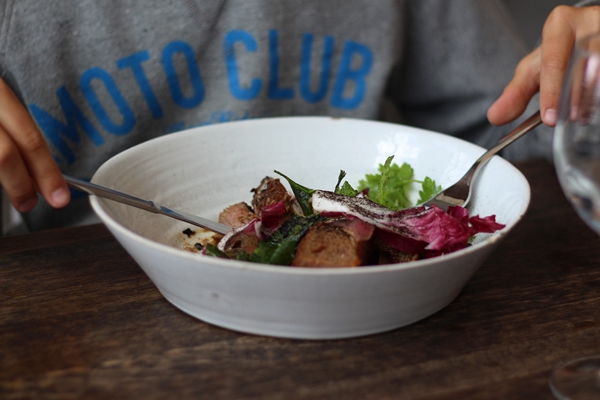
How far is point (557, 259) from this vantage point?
0.89 metres

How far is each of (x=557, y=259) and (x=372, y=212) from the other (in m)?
0.34

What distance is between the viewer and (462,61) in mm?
1635

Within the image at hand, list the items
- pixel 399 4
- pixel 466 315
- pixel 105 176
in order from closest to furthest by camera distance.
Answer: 1. pixel 466 315
2. pixel 105 176
3. pixel 399 4

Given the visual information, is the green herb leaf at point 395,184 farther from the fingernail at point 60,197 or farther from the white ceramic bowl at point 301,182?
the fingernail at point 60,197

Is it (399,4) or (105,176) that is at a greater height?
(399,4)

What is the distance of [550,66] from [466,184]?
0.27 meters

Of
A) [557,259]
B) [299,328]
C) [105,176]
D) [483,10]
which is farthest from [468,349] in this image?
[483,10]

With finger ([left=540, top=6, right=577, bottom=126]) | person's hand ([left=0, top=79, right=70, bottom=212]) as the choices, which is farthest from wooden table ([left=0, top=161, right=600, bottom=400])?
finger ([left=540, top=6, right=577, bottom=126])

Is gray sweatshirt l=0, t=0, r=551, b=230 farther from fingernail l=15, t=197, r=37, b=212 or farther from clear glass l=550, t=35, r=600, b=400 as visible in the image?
clear glass l=550, t=35, r=600, b=400

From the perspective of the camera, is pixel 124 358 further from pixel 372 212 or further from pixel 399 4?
pixel 399 4

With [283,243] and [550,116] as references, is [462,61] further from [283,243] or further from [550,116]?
[283,243]

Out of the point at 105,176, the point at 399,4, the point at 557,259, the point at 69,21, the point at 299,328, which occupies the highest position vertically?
the point at 69,21

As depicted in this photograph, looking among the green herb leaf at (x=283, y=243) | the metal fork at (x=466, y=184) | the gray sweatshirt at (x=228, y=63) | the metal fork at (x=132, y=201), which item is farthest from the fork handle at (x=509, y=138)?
the gray sweatshirt at (x=228, y=63)

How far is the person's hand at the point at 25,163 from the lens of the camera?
0.77 metres
